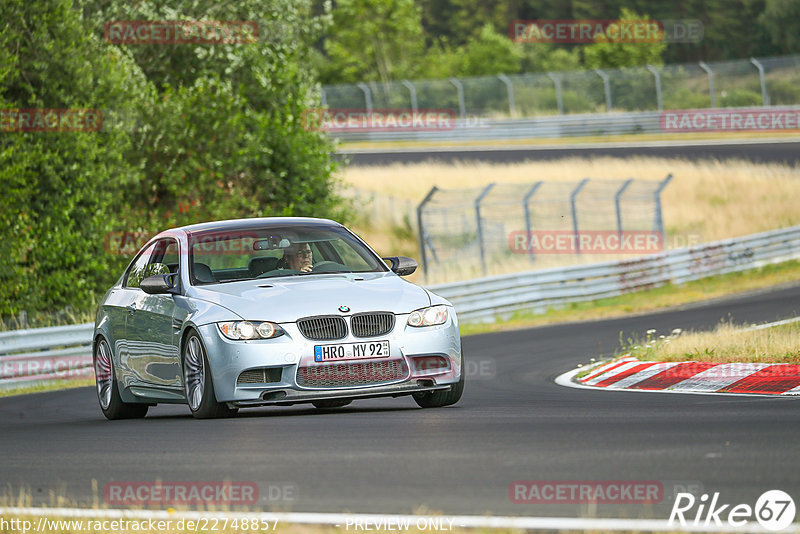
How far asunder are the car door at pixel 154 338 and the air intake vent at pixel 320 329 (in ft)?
3.89

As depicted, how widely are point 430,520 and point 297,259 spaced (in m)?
5.53

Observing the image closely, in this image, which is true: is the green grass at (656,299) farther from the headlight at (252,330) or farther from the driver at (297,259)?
the headlight at (252,330)

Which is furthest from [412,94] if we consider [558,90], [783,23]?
[783,23]

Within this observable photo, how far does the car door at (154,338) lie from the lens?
10.2 meters

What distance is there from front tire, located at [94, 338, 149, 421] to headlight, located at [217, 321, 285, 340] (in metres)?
2.25

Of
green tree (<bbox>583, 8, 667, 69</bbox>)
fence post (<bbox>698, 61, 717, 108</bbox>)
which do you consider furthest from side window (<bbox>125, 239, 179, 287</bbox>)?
green tree (<bbox>583, 8, 667, 69</bbox>)

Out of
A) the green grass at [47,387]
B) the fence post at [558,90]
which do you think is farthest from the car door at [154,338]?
the fence post at [558,90]

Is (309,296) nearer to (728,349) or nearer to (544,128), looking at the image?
(728,349)

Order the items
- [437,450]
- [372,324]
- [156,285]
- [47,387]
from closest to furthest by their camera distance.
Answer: [437,450] → [372,324] → [156,285] → [47,387]

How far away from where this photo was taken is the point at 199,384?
32.2 ft

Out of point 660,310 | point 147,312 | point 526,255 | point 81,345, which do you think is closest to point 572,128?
point 526,255

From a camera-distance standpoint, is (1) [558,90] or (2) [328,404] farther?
(1) [558,90]

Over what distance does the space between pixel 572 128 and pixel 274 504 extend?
45.7m

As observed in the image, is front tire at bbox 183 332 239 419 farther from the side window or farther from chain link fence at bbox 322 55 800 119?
chain link fence at bbox 322 55 800 119
